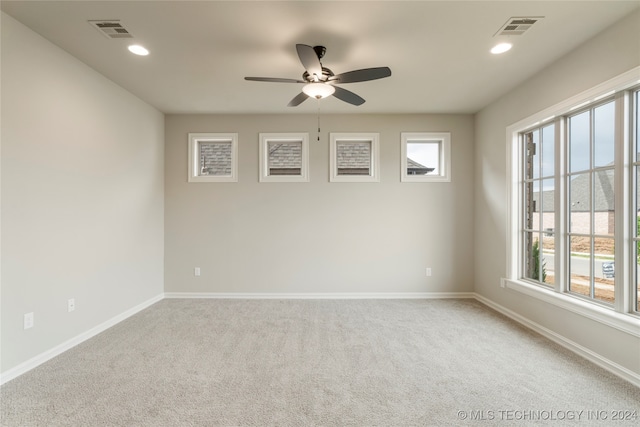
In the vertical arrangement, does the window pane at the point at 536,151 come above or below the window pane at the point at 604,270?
above

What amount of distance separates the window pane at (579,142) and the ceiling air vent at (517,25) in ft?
3.62

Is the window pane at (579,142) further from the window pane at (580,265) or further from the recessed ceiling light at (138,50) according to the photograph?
the recessed ceiling light at (138,50)

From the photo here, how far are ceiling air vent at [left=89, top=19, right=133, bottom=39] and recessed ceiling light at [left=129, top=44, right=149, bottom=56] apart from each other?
5.2 inches

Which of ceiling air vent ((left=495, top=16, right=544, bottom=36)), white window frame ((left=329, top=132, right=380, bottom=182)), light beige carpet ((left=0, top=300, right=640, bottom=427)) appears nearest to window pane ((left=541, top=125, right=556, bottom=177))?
ceiling air vent ((left=495, top=16, right=544, bottom=36))

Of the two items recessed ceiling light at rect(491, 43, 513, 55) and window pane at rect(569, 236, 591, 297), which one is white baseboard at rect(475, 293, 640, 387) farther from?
recessed ceiling light at rect(491, 43, 513, 55)

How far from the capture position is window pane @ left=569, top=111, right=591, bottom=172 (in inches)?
108

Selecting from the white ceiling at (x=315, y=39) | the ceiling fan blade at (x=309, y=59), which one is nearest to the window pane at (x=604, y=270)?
the white ceiling at (x=315, y=39)

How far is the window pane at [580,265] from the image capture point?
275 centimetres

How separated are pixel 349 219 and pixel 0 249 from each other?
3778 millimetres

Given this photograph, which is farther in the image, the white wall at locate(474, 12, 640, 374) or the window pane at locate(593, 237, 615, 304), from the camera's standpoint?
the window pane at locate(593, 237, 615, 304)

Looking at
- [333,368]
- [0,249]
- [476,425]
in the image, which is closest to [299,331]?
[333,368]

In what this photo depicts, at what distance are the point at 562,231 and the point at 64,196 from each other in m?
5.05

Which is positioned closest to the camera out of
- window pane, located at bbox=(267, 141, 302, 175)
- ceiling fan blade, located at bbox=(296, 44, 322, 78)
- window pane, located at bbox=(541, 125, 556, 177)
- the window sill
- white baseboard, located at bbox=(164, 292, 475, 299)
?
ceiling fan blade, located at bbox=(296, 44, 322, 78)

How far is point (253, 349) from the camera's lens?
9.16 feet
